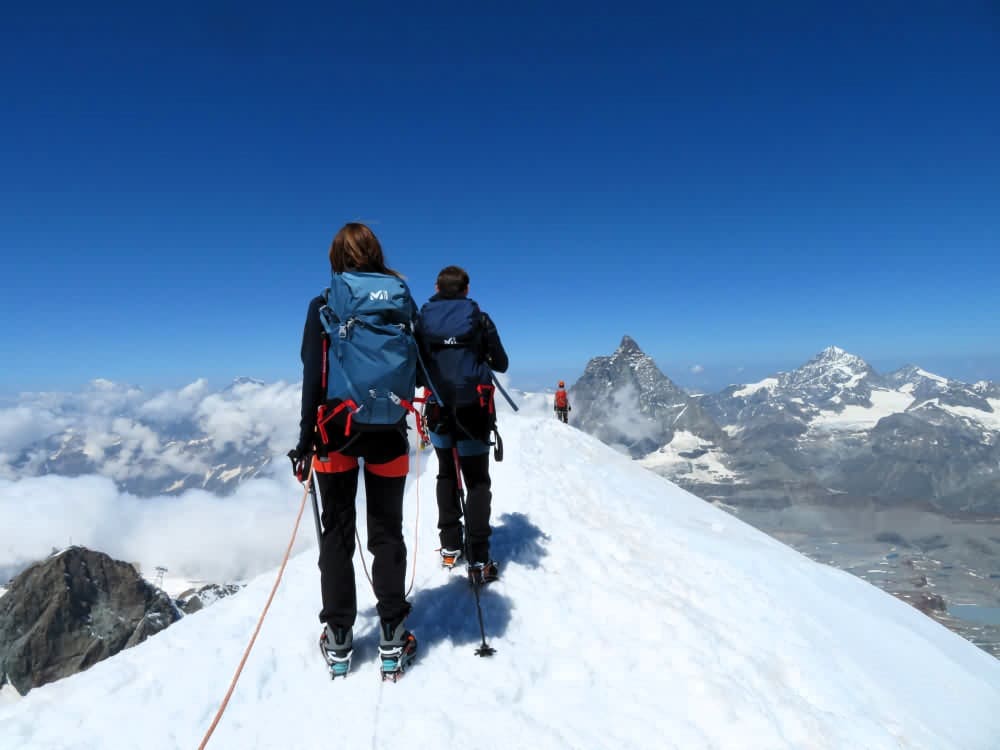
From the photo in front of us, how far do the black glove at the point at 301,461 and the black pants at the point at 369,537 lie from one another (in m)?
0.10

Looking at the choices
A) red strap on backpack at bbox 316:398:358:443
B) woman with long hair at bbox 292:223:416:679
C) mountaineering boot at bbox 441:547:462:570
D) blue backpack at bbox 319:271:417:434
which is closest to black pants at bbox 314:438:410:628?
woman with long hair at bbox 292:223:416:679

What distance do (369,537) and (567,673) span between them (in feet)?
9.31

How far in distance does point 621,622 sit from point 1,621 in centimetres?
24839

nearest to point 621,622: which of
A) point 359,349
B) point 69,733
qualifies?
point 359,349

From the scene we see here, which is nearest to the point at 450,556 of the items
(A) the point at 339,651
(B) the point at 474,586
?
(B) the point at 474,586

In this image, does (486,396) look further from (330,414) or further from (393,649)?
(393,649)

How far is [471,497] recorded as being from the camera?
24.3ft

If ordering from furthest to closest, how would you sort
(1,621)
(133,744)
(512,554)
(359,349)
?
(1,621) → (512,554) → (359,349) → (133,744)

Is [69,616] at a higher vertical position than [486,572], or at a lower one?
lower

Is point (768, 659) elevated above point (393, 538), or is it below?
below

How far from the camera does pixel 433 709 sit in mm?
4906

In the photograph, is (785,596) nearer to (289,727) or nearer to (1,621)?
(289,727)

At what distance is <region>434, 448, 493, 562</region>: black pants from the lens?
7.35 metres

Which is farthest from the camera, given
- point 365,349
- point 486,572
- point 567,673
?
point 486,572
